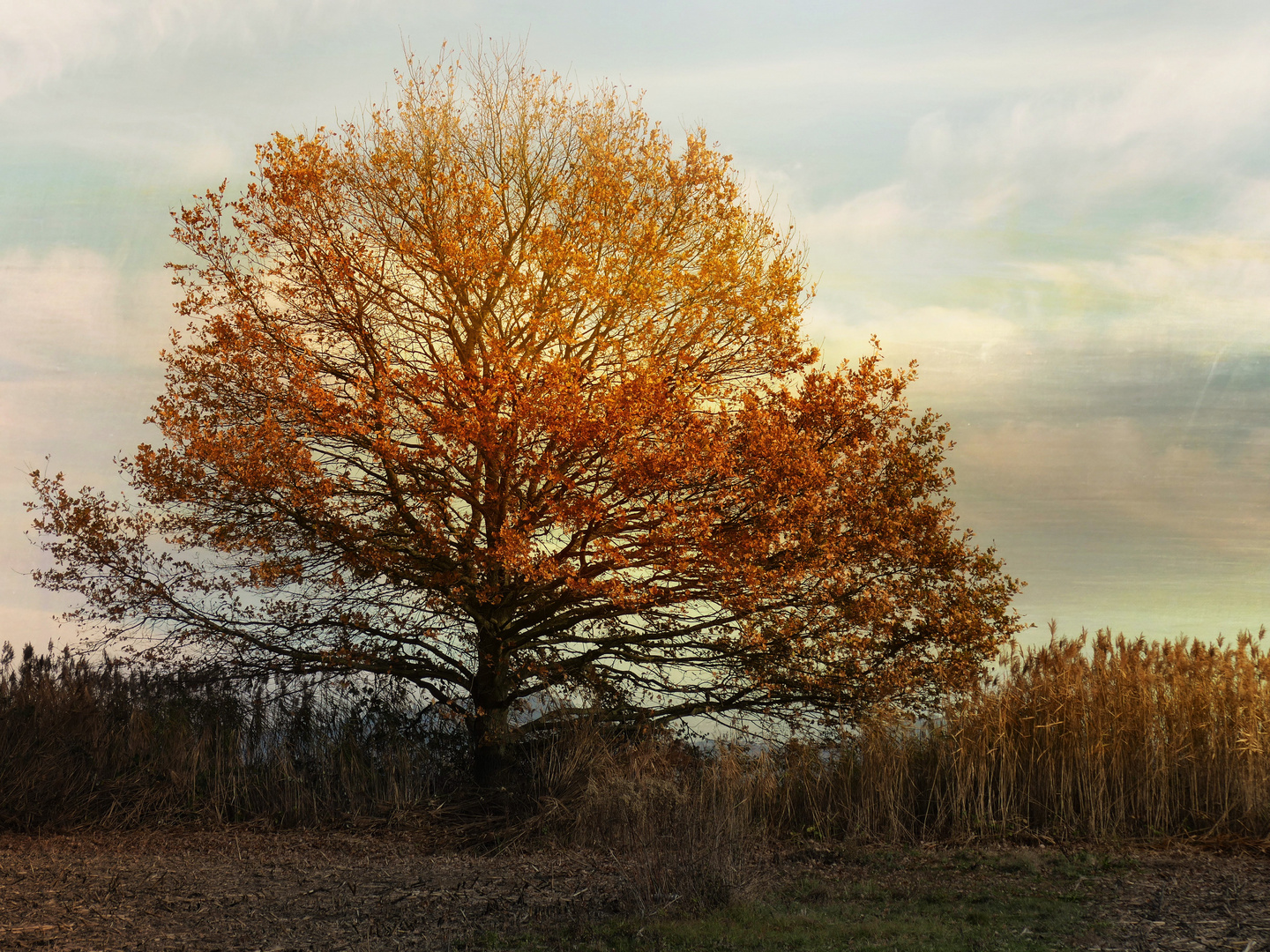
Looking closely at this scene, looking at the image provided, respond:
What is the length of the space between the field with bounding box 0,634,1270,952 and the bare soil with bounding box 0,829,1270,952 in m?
0.03

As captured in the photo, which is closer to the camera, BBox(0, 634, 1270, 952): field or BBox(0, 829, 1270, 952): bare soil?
BBox(0, 829, 1270, 952): bare soil

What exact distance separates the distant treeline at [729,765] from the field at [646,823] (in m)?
0.03

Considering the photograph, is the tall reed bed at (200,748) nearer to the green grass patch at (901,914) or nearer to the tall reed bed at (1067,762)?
the tall reed bed at (1067,762)

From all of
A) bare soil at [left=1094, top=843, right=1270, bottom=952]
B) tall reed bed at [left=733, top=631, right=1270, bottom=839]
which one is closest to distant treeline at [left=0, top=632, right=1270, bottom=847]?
tall reed bed at [left=733, top=631, right=1270, bottom=839]

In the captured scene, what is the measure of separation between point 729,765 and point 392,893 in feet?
10.8

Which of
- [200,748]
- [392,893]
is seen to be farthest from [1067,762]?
[200,748]

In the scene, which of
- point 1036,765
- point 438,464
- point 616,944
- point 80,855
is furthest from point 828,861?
point 80,855

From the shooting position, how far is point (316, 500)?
34.3 feet

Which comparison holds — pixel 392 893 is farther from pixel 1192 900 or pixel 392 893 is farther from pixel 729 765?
pixel 1192 900

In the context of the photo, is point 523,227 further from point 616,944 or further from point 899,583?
point 616,944

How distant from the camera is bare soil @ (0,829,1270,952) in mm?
6570

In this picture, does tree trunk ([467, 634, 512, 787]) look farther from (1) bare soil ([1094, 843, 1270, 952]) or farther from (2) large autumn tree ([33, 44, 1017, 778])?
(1) bare soil ([1094, 843, 1270, 952])

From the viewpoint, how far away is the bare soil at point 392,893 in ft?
21.6

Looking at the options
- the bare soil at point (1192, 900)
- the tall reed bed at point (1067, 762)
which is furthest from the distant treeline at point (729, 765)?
the bare soil at point (1192, 900)
